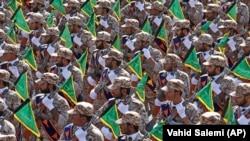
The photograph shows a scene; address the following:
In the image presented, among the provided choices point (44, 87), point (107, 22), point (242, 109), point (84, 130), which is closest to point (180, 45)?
point (107, 22)

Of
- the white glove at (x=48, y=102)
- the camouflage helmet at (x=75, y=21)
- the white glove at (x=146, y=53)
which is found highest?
the white glove at (x=48, y=102)

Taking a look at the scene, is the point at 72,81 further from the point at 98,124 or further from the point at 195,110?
the point at 195,110

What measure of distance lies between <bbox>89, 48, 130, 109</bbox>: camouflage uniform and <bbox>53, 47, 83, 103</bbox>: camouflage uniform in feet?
0.87

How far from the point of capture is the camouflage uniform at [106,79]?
46.0 feet

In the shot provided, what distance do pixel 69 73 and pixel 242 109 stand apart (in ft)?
12.1

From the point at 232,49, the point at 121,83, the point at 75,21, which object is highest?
the point at 121,83

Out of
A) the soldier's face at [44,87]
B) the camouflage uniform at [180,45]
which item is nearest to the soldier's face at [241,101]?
the soldier's face at [44,87]

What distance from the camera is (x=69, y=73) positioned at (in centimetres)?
1451

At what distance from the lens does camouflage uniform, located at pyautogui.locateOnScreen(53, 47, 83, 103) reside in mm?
14352

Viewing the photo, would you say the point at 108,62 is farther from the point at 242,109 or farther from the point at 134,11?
the point at 134,11

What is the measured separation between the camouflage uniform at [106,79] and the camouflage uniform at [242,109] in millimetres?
2540

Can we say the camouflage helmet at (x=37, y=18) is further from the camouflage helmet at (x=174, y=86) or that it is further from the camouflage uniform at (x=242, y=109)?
the camouflage uniform at (x=242, y=109)

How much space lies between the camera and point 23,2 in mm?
20750

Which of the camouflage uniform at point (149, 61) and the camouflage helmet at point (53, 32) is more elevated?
the camouflage helmet at point (53, 32)
